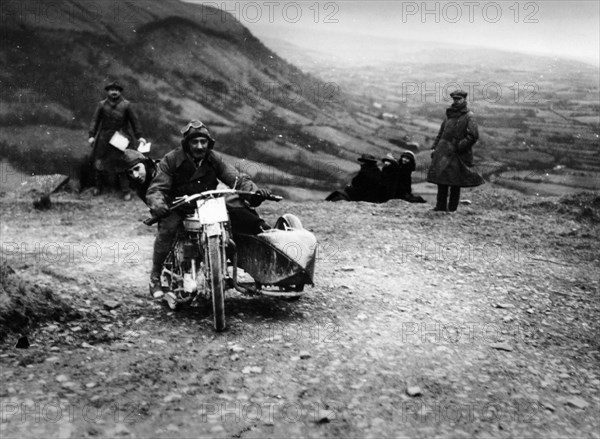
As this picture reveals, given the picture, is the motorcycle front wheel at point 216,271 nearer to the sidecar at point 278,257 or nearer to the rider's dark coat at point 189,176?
the sidecar at point 278,257

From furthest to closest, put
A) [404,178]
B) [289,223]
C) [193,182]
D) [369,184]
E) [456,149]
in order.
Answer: [404,178], [369,184], [456,149], [289,223], [193,182]

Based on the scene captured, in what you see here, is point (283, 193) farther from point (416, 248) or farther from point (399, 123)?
point (399, 123)

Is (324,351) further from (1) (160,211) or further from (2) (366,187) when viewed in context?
(2) (366,187)

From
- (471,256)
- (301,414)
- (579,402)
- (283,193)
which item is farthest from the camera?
(283,193)

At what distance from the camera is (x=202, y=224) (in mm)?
4613

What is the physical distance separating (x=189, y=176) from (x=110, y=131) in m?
7.36

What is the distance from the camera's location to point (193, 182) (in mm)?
5145

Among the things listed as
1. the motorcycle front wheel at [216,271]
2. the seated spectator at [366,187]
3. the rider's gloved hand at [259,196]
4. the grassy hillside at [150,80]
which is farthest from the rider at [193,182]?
the grassy hillside at [150,80]

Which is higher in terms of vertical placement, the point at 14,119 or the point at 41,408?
the point at 14,119

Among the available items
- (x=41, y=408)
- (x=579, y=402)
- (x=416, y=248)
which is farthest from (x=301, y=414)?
(x=416, y=248)

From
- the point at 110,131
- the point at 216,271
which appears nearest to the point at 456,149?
the point at 110,131

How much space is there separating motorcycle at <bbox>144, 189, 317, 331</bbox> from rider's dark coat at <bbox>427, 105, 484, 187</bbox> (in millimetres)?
6251

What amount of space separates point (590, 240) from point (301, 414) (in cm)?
737

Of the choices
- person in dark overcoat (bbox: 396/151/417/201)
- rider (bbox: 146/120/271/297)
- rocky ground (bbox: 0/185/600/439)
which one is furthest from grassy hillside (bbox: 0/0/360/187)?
rider (bbox: 146/120/271/297)
